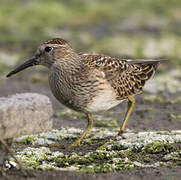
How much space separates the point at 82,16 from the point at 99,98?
12.9 m

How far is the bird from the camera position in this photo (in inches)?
301

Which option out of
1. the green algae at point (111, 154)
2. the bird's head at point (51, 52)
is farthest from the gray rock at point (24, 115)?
the bird's head at point (51, 52)

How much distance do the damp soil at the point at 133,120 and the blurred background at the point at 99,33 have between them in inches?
1.2

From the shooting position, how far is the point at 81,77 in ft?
25.3

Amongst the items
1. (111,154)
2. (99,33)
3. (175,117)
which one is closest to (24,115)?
(111,154)

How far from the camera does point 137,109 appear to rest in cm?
1064

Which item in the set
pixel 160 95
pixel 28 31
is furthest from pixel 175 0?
pixel 160 95

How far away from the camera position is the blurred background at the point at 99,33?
12.5m

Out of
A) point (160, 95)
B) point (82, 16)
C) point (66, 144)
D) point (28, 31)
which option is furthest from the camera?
point (82, 16)

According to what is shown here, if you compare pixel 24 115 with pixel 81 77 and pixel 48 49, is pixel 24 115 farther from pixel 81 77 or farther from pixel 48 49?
pixel 48 49

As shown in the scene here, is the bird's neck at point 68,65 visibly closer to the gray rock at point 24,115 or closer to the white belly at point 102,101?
the white belly at point 102,101

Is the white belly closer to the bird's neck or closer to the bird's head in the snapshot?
the bird's neck

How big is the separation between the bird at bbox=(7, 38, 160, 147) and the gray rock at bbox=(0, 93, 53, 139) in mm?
1764

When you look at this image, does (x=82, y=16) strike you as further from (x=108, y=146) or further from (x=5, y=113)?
(x=5, y=113)
